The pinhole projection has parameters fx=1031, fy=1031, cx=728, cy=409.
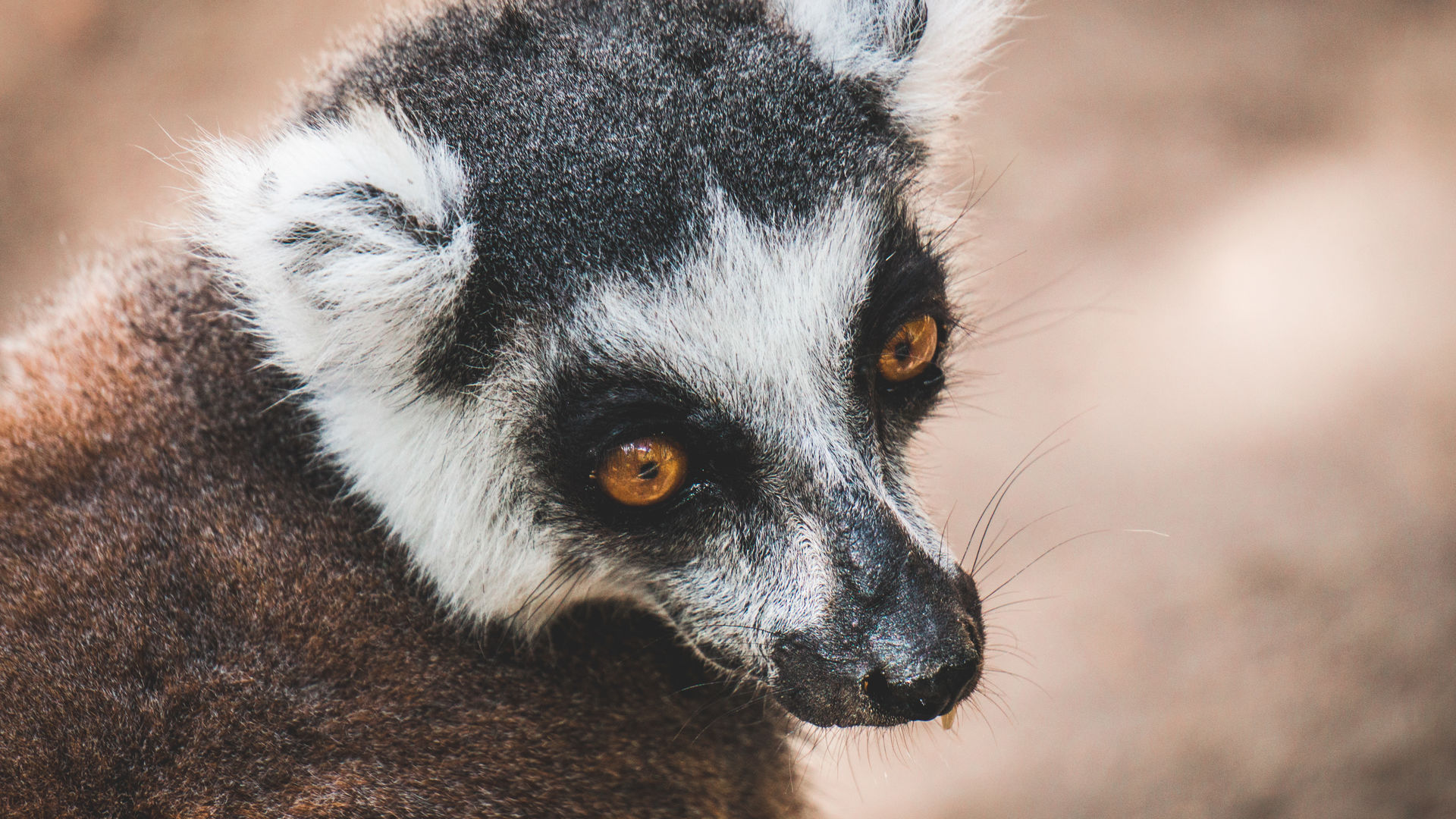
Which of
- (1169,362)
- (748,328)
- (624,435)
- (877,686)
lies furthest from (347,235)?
(1169,362)

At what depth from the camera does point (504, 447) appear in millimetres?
2094

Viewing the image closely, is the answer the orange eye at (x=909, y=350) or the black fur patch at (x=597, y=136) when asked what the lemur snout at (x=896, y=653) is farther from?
the black fur patch at (x=597, y=136)

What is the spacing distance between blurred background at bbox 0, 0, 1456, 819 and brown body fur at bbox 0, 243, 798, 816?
1.44 feet

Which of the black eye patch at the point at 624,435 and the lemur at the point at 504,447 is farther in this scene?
the black eye patch at the point at 624,435

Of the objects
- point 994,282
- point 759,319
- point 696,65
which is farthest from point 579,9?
point 994,282

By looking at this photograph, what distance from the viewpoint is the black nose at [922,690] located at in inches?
72.5

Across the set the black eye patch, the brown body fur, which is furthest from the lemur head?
the brown body fur

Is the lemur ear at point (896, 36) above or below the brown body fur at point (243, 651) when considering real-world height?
above

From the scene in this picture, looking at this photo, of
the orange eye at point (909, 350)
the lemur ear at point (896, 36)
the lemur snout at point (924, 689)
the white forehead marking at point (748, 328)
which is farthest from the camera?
the lemur ear at point (896, 36)

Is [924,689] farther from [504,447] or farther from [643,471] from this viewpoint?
[504,447]

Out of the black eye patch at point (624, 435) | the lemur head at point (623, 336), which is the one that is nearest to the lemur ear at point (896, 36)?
the lemur head at point (623, 336)

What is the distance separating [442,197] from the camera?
6.47 feet

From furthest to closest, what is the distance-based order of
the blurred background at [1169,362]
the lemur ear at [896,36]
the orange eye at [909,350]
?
the blurred background at [1169,362] < the lemur ear at [896,36] < the orange eye at [909,350]

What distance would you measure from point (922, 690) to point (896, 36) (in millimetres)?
1434
